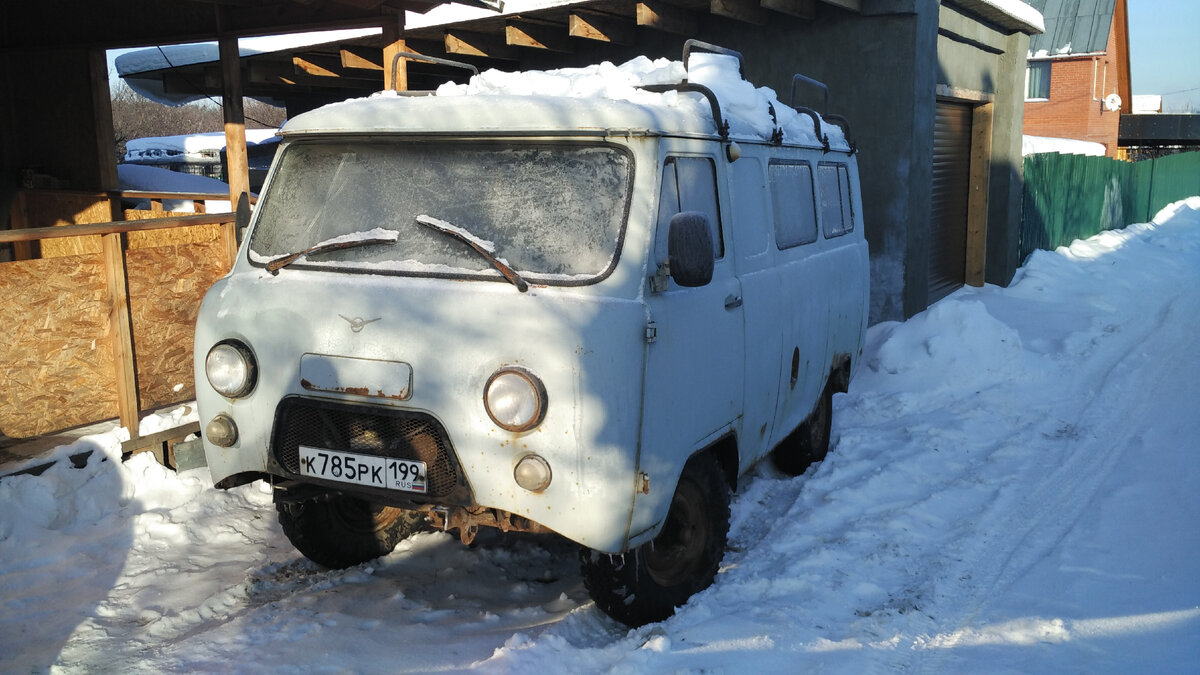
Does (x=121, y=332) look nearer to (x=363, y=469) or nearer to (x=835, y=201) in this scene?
(x=363, y=469)

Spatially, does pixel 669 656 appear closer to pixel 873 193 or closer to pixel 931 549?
pixel 931 549

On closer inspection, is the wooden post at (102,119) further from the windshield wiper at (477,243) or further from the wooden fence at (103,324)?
the windshield wiper at (477,243)

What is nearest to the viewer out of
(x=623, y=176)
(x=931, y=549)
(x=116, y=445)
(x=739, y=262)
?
(x=623, y=176)

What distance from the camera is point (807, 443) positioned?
21.4 feet

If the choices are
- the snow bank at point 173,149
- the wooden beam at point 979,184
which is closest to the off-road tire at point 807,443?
the wooden beam at point 979,184

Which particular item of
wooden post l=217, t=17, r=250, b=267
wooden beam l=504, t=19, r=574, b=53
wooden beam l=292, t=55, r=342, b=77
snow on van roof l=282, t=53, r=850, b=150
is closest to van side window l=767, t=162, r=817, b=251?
snow on van roof l=282, t=53, r=850, b=150

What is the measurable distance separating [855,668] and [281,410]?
2472 mm

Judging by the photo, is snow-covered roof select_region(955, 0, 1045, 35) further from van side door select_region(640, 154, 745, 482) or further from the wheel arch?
the wheel arch

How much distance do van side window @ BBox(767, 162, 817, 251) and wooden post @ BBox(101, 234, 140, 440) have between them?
12.5ft

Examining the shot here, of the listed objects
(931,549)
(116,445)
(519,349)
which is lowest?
(931,549)

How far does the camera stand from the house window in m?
37.2

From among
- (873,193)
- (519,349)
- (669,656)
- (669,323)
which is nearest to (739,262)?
(669,323)

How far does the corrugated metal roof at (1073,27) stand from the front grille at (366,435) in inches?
1475

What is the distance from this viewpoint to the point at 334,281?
4.08 m
